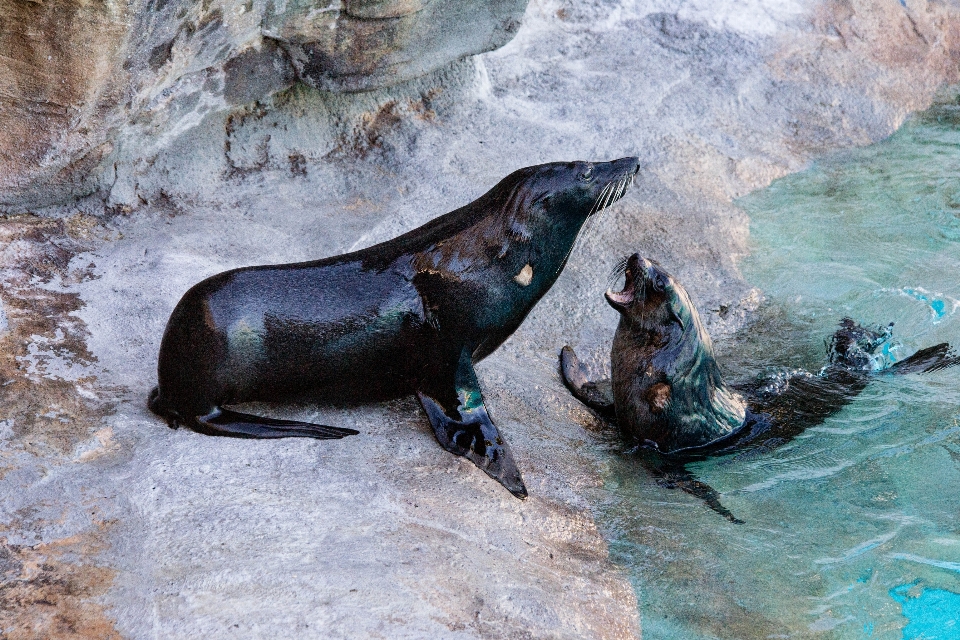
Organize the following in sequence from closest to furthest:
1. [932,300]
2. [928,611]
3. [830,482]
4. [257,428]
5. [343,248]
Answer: [928,611]
[257,428]
[830,482]
[343,248]
[932,300]

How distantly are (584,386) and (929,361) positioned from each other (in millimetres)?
1826

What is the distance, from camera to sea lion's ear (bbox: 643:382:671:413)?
463 cm

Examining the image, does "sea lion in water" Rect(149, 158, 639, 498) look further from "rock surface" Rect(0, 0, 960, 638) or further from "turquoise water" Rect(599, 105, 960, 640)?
"turquoise water" Rect(599, 105, 960, 640)

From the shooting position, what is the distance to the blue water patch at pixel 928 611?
3.51 metres

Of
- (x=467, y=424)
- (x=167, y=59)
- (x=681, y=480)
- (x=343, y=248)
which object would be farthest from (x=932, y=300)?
(x=167, y=59)

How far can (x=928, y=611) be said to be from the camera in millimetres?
3592

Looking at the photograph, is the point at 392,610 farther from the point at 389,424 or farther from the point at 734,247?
the point at 734,247

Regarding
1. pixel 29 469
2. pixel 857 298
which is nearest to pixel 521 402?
pixel 29 469

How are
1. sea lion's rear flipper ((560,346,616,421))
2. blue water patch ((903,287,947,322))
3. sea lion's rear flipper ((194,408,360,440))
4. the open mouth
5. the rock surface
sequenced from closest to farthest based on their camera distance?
the rock surface, sea lion's rear flipper ((194,408,360,440)), the open mouth, sea lion's rear flipper ((560,346,616,421)), blue water patch ((903,287,947,322))

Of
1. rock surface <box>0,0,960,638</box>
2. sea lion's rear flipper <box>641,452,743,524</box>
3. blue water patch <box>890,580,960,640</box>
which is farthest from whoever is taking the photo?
sea lion's rear flipper <box>641,452,743,524</box>

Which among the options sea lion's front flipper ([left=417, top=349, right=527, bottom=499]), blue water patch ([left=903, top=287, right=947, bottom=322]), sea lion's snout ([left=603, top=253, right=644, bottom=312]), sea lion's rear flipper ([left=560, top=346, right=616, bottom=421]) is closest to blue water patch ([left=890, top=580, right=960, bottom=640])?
sea lion's front flipper ([left=417, top=349, right=527, bottom=499])

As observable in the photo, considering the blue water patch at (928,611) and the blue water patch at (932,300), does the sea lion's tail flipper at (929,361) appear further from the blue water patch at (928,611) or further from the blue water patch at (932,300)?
the blue water patch at (928,611)

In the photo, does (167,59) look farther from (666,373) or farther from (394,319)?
(666,373)

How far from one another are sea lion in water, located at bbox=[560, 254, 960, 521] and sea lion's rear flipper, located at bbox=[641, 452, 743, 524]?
11 millimetres
